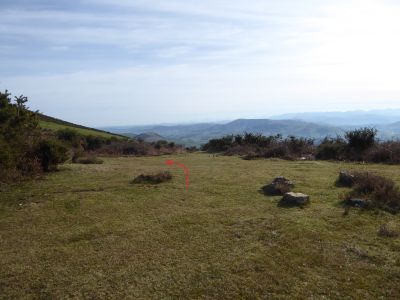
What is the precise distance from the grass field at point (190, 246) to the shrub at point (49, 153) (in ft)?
12.1

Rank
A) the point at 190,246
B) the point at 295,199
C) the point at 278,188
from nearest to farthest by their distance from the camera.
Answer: the point at 190,246 < the point at 295,199 < the point at 278,188

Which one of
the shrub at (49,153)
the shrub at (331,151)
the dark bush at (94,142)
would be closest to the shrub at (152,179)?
the shrub at (49,153)

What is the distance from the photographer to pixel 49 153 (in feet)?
46.9

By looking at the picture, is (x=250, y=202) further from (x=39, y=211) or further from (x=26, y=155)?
(x=26, y=155)

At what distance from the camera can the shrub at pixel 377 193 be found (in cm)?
843

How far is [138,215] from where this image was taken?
A: 845 centimetres

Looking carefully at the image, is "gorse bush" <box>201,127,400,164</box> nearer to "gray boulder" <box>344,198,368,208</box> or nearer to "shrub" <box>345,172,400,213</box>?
"shrub" <box>345,172,400,213</box>

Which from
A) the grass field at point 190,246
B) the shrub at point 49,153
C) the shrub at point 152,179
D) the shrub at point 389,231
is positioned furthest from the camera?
the shrub at point 49,153

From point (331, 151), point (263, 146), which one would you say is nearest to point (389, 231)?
point (331, 151)

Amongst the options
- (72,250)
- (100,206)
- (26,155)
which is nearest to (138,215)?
(100,206)

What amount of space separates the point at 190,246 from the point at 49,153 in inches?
387

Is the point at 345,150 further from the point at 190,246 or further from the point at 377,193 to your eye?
the point at 190,246

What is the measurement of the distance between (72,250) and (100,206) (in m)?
2.86

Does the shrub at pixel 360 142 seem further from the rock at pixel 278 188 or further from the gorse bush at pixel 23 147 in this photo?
the gorse bush at pixel 23 147
